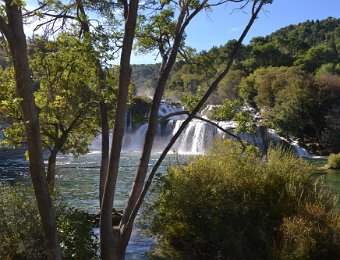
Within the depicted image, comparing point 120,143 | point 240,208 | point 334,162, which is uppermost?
point 120,143

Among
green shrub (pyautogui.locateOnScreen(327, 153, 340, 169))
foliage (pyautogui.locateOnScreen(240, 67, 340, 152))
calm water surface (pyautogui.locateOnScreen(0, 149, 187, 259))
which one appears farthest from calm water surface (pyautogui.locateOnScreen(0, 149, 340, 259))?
foliage (pyautogui.locateOnScreen(240, 67, 340, 152))

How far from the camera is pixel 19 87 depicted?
4.62 meters

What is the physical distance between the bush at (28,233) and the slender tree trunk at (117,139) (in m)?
1.34

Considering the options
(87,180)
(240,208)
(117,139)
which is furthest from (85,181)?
(117,139)

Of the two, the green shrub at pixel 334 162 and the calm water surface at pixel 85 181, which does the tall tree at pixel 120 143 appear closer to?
the calm water surface at pixel 85 181

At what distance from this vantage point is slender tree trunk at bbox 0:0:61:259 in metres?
4.45

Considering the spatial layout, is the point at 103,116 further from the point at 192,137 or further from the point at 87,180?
the point at 192,137

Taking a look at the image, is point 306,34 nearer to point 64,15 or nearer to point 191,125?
point 191,125

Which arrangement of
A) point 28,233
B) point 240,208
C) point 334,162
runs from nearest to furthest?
1. point 28,233
2. point 240,208
3. point 334,162

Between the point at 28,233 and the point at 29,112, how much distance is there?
11.5 feet

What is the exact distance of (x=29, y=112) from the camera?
4621 millimetres

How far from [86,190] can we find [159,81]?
16601mm

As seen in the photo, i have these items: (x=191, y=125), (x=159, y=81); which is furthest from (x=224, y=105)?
(x=191, y=125)

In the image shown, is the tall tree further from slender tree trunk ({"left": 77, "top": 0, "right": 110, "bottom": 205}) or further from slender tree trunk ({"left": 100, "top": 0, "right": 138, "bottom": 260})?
slender tree trunk ({"left": 77, "top": 0, "right": 110, "bottom": 205})
